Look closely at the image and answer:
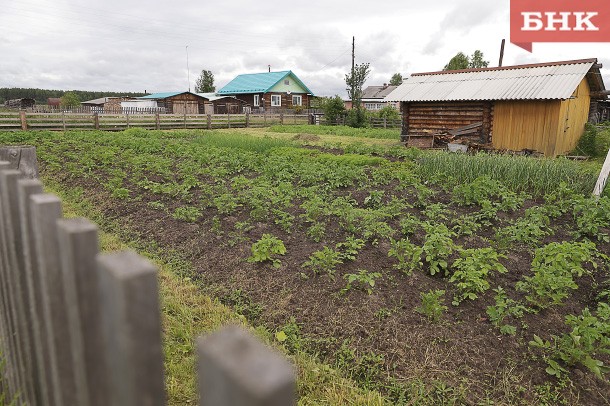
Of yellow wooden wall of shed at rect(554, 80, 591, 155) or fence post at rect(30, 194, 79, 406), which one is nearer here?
fence post at rect(30, 194, 79, 406)

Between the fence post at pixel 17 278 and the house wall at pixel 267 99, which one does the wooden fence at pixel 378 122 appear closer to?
the house wall at pixel 267 99

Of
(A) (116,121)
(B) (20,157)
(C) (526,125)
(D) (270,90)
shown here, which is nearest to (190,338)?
(B) (20,157)

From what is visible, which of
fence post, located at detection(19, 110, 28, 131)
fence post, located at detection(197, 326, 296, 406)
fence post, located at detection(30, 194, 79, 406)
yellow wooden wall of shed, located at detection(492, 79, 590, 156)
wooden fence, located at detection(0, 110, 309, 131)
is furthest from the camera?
wooden fence, located at detection(0, 110, 309, 131)

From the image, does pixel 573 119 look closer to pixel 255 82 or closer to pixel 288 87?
pixel 288 87

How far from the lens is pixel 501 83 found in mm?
18406

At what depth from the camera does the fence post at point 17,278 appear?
1.50 metres

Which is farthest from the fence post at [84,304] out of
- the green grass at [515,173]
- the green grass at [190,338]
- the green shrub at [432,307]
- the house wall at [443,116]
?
the house wall at [443,116]

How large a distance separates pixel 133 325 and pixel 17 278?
1.03 m

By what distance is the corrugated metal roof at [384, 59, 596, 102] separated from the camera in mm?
16359

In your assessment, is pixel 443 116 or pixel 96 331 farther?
pixel 443 116

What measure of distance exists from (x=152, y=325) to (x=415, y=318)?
127 inches

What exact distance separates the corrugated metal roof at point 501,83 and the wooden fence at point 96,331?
17.7 meters

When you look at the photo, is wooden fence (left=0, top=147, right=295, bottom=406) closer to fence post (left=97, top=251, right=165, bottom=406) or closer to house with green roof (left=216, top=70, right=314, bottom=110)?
fence post (left=97, top=251, right=165, bottom=406)

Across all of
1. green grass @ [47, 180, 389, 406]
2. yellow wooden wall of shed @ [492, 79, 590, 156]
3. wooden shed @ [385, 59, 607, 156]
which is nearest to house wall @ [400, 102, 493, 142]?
wooden shed @ [385, 59, 607, 156]
